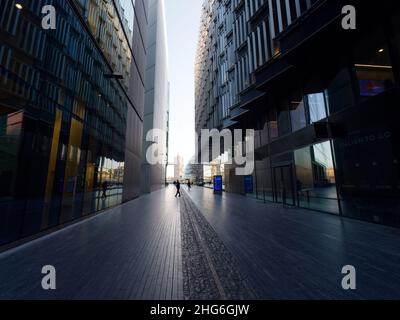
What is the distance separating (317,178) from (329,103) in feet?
14.3

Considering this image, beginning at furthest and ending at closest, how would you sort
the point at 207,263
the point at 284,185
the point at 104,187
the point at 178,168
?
the point at 178,168
the point at 284,185
the point at 104,187
the point at 207,263

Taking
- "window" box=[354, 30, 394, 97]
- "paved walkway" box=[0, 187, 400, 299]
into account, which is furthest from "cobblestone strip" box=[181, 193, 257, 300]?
"window" box=[354, 30, 394, 97]

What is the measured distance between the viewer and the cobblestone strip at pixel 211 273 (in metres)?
2.82

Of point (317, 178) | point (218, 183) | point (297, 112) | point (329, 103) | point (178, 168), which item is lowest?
point (218, 183)

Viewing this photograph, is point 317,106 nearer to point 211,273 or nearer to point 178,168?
point 211,273

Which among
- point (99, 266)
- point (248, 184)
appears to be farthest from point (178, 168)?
point (99, 266)

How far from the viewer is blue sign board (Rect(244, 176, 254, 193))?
18656 millimetres

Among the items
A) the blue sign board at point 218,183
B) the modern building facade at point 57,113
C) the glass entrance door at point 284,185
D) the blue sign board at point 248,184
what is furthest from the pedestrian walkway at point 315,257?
the blue sign board at point 218,183

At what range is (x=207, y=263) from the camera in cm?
391

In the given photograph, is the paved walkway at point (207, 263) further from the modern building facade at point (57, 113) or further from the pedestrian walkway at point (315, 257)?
the modern building facade at point (57, 113)

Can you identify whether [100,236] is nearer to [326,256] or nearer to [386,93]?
[326,256]

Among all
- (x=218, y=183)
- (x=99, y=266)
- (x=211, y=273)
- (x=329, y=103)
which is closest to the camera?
(x=211, y=273)

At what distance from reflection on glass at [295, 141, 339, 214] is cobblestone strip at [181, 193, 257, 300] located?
7587 millimetres

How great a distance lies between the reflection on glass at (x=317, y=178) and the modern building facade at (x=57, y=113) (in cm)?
1313
